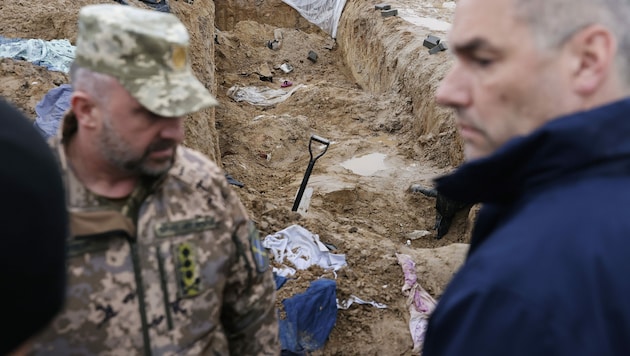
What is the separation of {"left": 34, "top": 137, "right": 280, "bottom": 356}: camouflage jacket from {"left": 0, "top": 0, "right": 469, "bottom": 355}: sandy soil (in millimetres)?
3071

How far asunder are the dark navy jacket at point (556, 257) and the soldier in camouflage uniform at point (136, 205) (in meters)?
1.10

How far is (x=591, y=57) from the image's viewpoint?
4.08ft

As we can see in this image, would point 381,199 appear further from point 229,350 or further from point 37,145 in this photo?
point 37,145

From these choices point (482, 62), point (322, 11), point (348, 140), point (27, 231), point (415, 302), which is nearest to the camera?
point (27, 231)

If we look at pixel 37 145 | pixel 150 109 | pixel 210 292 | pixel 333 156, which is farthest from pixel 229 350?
pixel 333 156

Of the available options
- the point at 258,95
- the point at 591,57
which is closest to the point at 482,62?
the point at 591,57

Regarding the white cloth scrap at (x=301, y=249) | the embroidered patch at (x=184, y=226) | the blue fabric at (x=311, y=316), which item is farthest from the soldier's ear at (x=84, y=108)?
the white cloth scrap at (x=301, y=249)

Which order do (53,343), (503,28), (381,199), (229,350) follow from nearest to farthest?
(503,28) → (53,343) → (229,350) → (381,199)

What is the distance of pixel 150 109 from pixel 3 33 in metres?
6.02

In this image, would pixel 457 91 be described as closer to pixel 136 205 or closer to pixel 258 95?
pixel 136 205

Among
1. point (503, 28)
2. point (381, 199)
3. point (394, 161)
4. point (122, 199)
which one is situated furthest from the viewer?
point (394, 161)

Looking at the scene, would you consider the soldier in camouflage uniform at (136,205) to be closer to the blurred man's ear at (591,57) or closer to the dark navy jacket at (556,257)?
the dark navy jacket at (556,257)

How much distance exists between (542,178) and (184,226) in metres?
1.33

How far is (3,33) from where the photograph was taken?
672cm
